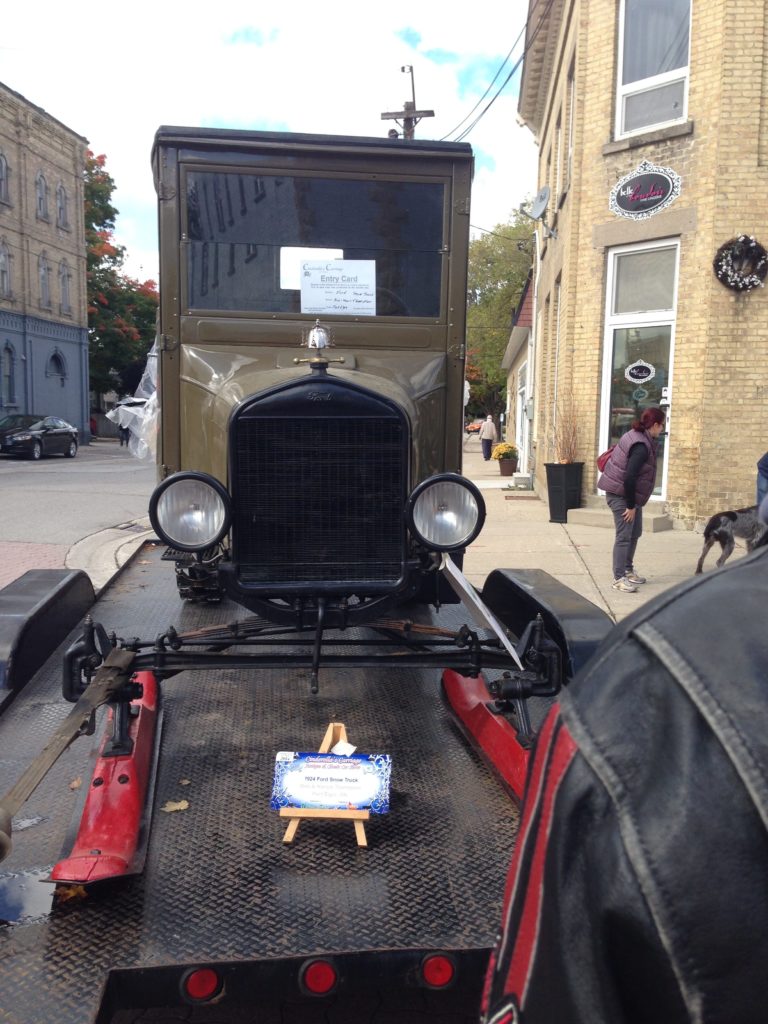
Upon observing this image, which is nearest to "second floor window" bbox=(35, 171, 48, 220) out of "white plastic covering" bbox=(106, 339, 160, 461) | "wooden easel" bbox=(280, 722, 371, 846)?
"white plastic covering" bbox=(106, 339, 160, 461)

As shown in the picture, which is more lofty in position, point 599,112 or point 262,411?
point 599,112

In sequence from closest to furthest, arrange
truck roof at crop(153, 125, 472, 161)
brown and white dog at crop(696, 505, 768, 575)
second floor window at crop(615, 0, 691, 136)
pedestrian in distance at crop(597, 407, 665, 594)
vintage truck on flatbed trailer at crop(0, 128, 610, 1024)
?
vintage truck on flatbed trailer at crop(0, 128, 610, 1024) → truck roof at crop(153, 125, 472, 161) → brown and white dog at crop(696, 505, 768, 575) → pedestrian in distance at crop(597, 407, 665, 594) → second floor window at crop(615, 0, 691, 136)

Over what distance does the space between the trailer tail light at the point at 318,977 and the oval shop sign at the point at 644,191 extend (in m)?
11.0

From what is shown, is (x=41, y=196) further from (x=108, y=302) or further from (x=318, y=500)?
(x=318, y=500)

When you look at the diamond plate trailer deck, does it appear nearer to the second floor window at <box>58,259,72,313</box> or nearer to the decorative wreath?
the decorative wreath

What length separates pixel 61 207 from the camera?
124 feet

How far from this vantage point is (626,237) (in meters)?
11.7

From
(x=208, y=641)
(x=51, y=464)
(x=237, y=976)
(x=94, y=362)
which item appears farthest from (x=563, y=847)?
(x=94, y=362)

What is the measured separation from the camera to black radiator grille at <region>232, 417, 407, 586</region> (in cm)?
349

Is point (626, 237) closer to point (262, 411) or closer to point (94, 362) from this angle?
point (262, 411)

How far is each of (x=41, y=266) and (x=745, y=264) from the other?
3290 centimetres

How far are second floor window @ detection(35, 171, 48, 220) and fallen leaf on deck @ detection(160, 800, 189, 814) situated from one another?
3817 cm

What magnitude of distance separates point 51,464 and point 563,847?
87.8 feet

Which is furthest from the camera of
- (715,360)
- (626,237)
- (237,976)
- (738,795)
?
(626,237)
